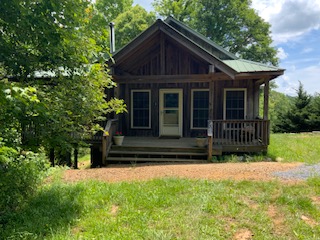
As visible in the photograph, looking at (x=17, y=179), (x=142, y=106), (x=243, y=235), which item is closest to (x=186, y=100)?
(x=142, y=106)

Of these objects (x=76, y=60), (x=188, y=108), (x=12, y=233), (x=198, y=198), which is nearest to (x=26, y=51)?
(x=76, y=60)

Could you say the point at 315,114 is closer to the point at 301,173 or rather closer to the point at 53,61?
the point at 301,173

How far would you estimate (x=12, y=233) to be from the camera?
313 cm

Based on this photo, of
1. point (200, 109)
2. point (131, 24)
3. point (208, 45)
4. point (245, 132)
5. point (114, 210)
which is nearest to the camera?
point (114, 210)

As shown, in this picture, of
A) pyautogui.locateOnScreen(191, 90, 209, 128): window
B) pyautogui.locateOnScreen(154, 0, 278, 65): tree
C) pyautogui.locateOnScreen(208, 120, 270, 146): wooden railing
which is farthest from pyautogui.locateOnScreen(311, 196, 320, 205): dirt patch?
pyautogui.locateOnScreen(154, 0, 278, 65): tree

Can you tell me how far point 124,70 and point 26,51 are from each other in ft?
21.0

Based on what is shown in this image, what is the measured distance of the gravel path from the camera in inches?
203

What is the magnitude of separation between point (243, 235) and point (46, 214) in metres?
2.85

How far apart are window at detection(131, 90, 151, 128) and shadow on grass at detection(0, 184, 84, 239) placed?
6.31 m

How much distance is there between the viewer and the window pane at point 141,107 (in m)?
10.7

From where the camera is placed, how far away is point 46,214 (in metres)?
3.65

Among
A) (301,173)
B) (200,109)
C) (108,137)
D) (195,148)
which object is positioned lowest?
(301,173)

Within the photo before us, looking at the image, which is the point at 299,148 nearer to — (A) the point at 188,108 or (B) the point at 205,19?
(A) the point at 188,108

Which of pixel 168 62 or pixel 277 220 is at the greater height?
pixel 168 62
